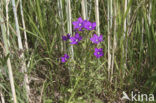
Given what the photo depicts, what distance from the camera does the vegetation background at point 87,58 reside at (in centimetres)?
160

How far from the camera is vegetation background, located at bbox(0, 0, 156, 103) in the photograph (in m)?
1.60

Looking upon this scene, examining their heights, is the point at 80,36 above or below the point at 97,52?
above

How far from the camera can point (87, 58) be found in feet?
5.36

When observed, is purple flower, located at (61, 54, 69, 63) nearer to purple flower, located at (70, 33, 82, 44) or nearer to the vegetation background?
the vegetation background

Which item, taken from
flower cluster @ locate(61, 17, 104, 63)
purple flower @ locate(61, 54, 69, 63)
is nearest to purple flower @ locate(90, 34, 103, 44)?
flower cluster @ locate(61, 17, 104, 63)

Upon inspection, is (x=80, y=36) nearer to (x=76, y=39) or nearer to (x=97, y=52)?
(x=76, y=39)

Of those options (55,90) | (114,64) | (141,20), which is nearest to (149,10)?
(141,20)

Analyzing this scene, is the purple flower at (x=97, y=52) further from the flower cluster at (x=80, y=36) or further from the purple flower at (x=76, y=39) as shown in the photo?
the purple flower at (x=76, y=39)

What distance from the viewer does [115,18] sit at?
1556mm

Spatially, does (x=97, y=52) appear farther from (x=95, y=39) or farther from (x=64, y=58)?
(x=64, y=58)

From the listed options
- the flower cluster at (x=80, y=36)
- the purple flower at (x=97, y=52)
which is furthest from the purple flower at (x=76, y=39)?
the purple flower at (x=97, y=52)

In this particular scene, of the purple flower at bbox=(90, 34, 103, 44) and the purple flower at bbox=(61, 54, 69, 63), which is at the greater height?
the purple flower at bbox=(90, 34, 103, 44)

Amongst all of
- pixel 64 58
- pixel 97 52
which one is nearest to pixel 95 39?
pixel 97 52

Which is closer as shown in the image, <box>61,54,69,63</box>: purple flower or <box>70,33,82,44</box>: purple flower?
<box>70,33,82,44</box>: purple flower
